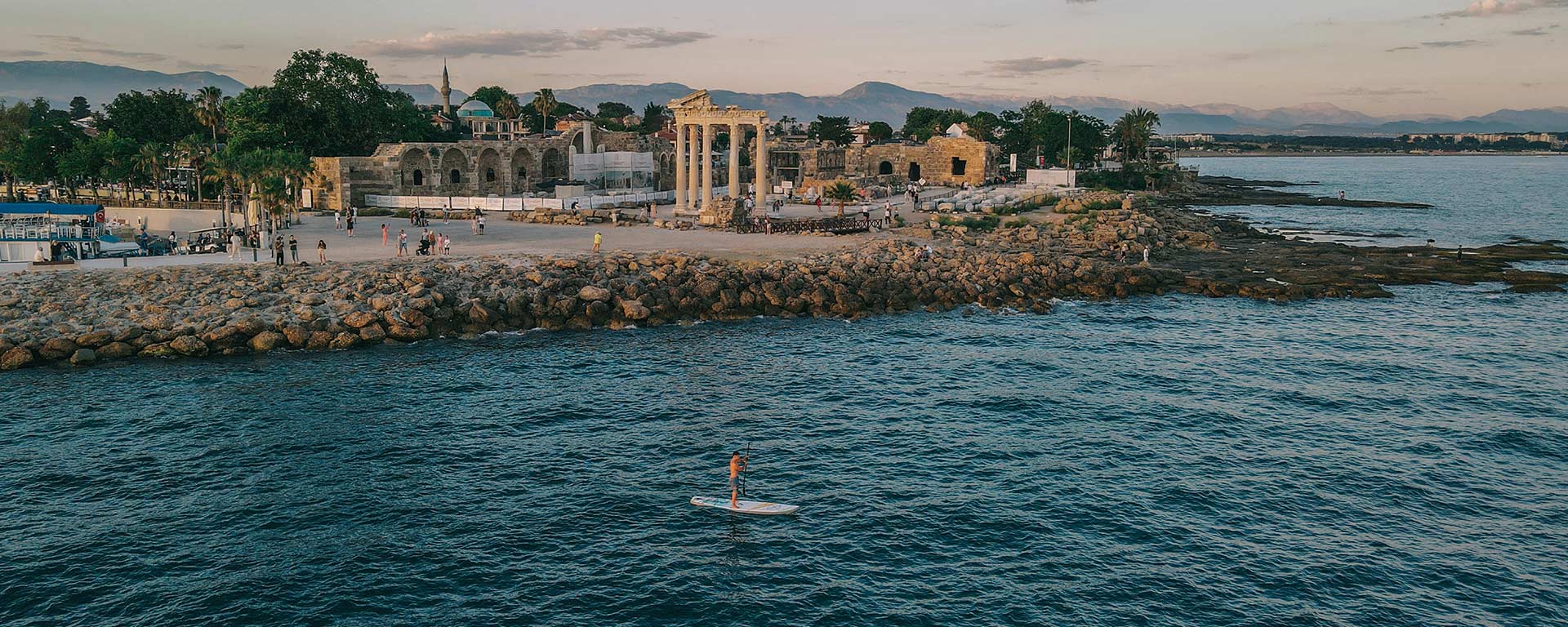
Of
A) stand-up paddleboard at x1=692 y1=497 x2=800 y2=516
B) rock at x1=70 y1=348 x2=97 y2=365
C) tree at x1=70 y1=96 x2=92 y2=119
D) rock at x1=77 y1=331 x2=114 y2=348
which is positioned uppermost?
tree at x1=70 y1=96 x2=92 y2=119

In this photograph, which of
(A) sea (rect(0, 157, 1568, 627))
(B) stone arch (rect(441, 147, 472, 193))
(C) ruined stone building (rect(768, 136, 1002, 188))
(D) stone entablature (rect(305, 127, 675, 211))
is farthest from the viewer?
(C) ruined stone building (rect(768, 136, 1002, 188))

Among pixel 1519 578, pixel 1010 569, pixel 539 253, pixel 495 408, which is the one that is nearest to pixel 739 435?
pixel 495 408

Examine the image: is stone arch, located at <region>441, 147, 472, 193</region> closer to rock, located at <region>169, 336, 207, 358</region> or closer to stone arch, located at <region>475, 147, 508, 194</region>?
stone arch, located at <region>475, 147, 508, 194</region>

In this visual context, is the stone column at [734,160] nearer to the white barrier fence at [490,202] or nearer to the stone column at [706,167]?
the stone column at [706,167]

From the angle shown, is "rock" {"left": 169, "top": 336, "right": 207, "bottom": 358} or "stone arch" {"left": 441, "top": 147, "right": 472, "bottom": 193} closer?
"rock" {"left": 169, "top": 336, "right": 207, "bottom": 358}

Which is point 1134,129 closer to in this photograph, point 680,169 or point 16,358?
point 680,169

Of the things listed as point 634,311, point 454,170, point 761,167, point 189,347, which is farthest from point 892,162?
point 189,347

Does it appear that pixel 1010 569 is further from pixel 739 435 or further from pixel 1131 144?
pixel 1131 144

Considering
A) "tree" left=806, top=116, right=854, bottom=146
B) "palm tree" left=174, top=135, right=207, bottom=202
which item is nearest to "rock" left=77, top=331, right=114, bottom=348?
"palm tree" left=174, top=135, right=207, bottom=202
